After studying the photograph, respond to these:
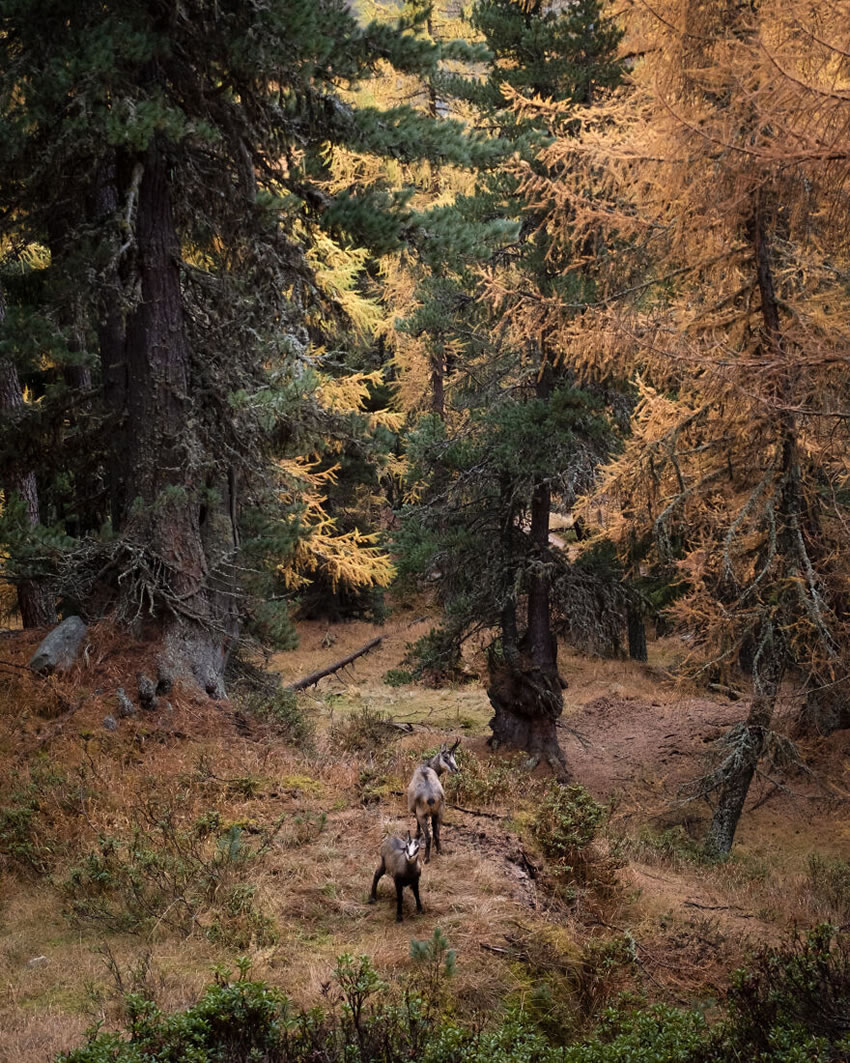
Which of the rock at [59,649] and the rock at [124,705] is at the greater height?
the rock at [59,649]

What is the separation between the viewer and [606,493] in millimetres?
12172

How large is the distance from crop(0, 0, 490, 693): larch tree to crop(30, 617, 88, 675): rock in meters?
0.47

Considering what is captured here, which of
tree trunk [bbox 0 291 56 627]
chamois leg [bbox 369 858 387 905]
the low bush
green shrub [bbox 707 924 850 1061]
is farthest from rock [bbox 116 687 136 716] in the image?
green shrub [bbox 707 924 850 1061]

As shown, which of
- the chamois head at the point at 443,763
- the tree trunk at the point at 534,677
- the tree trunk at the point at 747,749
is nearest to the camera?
the chamois head at the point at 443,763

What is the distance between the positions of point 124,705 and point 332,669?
37.5 feet

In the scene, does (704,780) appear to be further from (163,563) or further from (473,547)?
(163,563)

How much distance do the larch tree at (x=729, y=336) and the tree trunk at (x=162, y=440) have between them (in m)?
4.93

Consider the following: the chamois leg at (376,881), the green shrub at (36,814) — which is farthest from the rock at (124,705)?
the chamois leg at (376,881)

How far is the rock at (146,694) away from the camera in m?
8.60

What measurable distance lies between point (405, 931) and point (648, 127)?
878cm

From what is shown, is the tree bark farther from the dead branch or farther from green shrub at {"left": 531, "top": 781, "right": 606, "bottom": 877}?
the dead branch

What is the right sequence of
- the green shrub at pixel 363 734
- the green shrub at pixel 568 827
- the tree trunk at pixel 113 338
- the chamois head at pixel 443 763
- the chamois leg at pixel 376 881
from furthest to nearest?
the green shrub at pixel 363 734
the tree trunk at pixel 113 338
the chamois head at pixel 443 763
the green shrub at pixel 568 827
the chamois leg at pixel 376 881

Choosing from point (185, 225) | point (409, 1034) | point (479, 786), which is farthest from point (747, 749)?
point (185, 225)

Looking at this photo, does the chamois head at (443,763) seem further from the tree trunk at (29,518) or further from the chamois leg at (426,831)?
the tree trunk at (29,518)
